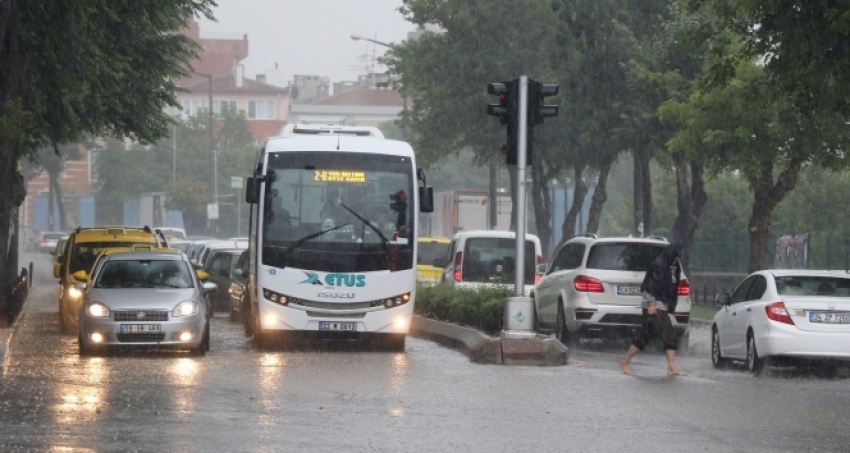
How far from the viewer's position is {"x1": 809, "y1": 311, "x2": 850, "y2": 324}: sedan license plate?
67.8ft

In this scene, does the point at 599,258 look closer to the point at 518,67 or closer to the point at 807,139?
the point at 807,139

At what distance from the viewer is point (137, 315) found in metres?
22.5

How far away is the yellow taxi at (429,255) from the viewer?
3816cm

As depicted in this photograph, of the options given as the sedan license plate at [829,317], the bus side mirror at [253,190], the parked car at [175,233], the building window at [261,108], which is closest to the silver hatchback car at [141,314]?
the bus side mirror at [253,190]

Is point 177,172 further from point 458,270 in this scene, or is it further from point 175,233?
point 458,270

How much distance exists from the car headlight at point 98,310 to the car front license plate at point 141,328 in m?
0.32

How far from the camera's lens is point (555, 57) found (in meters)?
46.3

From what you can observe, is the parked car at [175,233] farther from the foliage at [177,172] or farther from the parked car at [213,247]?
the foliage at [177,172]

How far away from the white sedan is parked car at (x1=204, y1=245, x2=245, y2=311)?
58.5 feet

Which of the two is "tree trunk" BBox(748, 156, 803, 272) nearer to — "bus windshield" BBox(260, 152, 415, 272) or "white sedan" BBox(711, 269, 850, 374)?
"bus windshield" BBox(260, 152, 415, 272)

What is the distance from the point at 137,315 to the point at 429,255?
679 inches

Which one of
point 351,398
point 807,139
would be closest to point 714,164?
point 807,139

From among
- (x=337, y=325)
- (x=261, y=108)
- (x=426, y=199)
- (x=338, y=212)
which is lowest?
(x=337, y=325)

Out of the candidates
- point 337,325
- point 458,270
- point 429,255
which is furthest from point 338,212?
point 429,255
